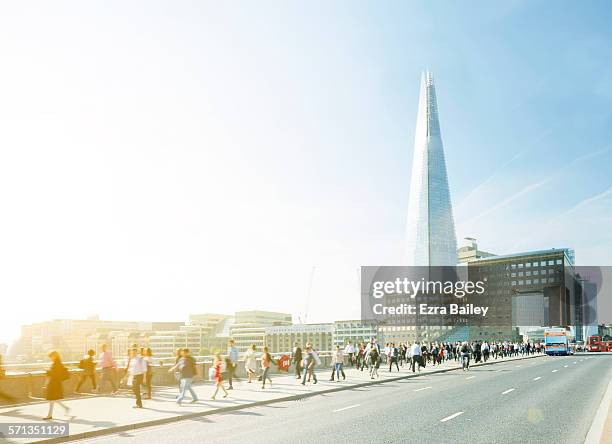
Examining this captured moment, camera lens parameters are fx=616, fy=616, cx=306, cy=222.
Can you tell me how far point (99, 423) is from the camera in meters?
17.1

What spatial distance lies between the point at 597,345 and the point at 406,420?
352 ft

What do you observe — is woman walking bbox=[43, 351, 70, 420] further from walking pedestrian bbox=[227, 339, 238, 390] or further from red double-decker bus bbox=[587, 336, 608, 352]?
red double-decker bus bbox=[587, 336, 608, 352]

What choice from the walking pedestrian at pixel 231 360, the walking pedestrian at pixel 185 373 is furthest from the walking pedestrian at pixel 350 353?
the walking pedestrian at pixel 185 373

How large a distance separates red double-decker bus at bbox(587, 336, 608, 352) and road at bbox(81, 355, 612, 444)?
93.2 meters

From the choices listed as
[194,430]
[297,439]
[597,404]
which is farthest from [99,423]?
[597,404]

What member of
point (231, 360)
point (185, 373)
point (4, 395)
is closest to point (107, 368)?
point (4, 395)

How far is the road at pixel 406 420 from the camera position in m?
14.5

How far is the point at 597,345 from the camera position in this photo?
364 feet

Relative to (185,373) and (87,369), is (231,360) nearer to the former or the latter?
(87,369)

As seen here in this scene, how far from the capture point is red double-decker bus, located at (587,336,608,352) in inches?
4338

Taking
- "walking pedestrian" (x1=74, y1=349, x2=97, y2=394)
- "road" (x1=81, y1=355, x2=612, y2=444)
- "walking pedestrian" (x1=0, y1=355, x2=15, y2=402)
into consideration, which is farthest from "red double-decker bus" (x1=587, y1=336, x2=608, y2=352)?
"walking pedestrian" (x1=0, y1=355, x2=15, y2=402)

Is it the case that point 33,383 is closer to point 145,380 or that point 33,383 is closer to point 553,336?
point 145,380

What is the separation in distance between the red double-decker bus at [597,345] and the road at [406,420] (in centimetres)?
9320

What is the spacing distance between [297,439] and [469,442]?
3.89 m
